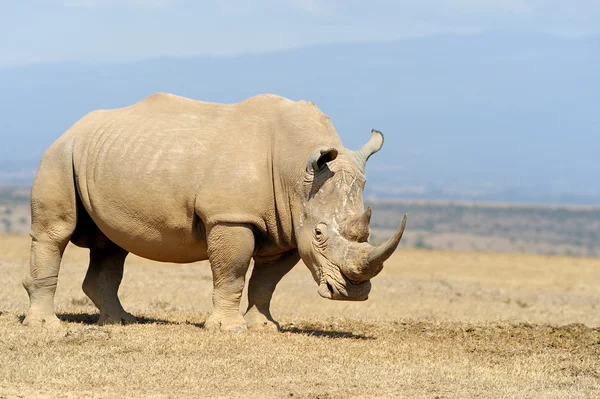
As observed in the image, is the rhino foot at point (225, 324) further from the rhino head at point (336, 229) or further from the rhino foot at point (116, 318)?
the rhino foot at point (116, 318)

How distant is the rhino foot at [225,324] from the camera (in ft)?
39.1

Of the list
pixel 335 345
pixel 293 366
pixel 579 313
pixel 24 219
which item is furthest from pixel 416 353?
pixel 24 219

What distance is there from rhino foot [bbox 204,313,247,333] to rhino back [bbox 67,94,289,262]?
0.80 meters

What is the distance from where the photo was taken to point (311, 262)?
1146cm

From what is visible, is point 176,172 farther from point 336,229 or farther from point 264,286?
point 336,229

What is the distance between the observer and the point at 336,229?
11.4 m

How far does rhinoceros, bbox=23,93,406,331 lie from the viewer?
11.5 meters

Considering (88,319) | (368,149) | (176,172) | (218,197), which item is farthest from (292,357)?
(88,319)

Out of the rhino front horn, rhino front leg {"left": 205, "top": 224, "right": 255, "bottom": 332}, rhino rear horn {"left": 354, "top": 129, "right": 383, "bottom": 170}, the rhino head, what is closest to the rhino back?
rhino front leg {"left": 205, "top": 224, "right": 255, "bottom": 332}

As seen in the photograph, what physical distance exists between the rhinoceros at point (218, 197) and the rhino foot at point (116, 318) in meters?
0.01

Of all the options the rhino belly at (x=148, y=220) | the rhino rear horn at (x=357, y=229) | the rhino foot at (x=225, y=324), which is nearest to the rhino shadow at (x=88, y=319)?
the rhino foot at (x=225, y=324)

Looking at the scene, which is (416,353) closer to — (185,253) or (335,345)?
(335,345)

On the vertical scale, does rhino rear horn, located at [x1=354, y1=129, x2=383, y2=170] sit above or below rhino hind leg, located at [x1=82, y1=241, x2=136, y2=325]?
above

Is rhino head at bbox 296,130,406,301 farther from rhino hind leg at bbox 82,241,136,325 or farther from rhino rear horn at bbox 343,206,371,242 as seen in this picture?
rhino hind leg at bbox 82,241,136,325
